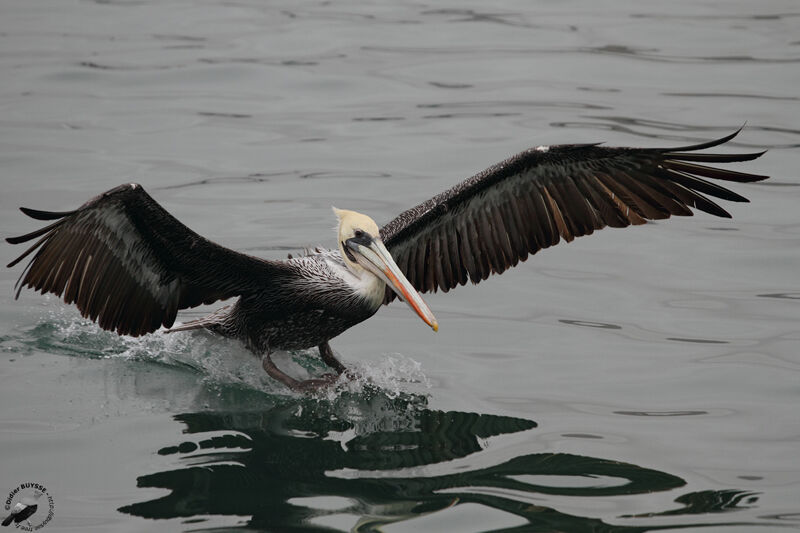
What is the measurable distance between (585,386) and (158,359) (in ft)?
9.63

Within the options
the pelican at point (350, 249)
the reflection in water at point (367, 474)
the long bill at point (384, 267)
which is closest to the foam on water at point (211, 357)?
the pelican at point (350, 249)

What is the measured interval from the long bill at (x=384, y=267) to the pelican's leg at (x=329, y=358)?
0.81 metres

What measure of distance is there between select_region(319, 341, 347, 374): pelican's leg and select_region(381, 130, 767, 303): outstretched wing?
80 cm

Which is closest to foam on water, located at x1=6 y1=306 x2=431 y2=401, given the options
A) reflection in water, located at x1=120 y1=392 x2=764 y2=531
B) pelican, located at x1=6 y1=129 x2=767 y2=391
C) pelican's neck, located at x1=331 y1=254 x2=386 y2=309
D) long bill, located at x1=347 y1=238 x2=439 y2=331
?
pelican, located at x1=6 y1=129 x2=767 y2=391

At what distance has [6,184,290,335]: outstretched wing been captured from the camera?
6.78 m

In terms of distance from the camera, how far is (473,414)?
7.16 meters

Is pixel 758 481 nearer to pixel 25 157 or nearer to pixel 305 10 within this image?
pixel 25 157

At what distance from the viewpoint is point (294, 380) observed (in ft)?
24.7

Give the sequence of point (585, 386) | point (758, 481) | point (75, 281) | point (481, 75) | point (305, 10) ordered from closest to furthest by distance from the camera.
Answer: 1. point (758, 481)
2. point (75, 281)
3. point (585, 386)
4. point (481, 75)
5. point (305, 10)

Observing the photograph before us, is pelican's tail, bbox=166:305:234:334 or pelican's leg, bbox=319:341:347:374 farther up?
pelican's tail, bbox=166:305:234:334

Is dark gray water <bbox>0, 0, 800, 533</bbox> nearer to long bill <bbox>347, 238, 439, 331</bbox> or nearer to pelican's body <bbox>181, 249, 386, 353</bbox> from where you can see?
pelican's body <bbox>181, 249, 386, 353</bbox>

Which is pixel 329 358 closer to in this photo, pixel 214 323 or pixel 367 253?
pixel 214 323

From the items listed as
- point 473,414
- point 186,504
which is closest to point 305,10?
point 473,414

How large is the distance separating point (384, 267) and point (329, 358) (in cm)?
101
